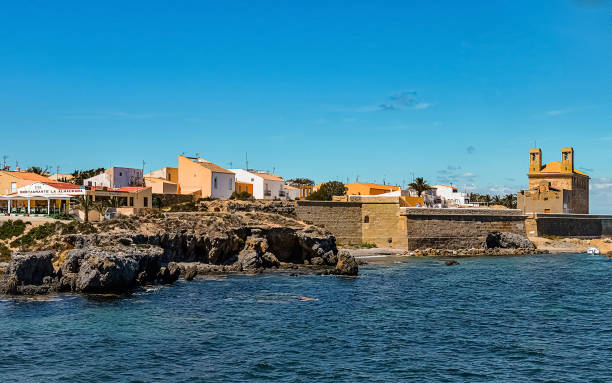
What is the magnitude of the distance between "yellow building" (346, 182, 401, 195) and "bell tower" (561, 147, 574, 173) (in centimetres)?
2787

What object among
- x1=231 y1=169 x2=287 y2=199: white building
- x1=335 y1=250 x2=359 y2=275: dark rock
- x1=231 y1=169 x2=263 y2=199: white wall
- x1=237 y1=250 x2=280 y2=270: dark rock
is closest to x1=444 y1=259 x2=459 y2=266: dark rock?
x1=335 y1=250 x2=359 y2=275: dark rock

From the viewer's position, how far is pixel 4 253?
45.9 meters

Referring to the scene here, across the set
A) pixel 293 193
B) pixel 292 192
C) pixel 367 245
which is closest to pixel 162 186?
pixel 292 192

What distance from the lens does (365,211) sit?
71438mm

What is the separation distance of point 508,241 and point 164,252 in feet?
158

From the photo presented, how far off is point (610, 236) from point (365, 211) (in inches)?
1781

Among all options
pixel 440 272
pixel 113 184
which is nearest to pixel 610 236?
pixel 440 272

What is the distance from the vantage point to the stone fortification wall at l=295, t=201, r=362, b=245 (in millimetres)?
67812

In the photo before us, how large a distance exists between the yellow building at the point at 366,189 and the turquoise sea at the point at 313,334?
48941 mm

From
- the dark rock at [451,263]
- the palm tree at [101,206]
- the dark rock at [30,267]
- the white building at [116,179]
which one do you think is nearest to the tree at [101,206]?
the palm tree at [101,206]

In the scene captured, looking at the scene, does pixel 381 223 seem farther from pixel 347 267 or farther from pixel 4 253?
pixel 4 253

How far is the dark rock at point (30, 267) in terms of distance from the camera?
3703 cm

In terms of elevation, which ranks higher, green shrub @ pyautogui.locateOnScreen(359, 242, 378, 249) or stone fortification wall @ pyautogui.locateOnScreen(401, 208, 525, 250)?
stone fortification wall @ pyautogui.locateOnScreen(401, 208, 525, 250)

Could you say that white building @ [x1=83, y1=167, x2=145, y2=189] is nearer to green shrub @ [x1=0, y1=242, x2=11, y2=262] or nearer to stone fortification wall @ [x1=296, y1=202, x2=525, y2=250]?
stone fortification wall @ [x1=296, y1=202, x2=525, y2=250]
